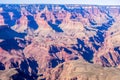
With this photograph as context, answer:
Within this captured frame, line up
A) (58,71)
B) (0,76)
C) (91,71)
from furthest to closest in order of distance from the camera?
1. (58,71)
2. (91,71)
3. (0,76)

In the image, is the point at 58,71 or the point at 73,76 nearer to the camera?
the point at 73,76

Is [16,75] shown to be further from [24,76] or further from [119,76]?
[119,76]

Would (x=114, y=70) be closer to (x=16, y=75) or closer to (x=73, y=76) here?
(x=73, y=76)


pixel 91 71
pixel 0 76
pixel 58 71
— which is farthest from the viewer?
pixel 58 71

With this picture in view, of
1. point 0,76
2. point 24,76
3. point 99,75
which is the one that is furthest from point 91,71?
point 0,76

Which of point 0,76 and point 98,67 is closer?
point 0,76

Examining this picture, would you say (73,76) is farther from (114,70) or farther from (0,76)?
(0,76)

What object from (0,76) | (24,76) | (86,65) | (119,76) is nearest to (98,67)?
(86,65)
